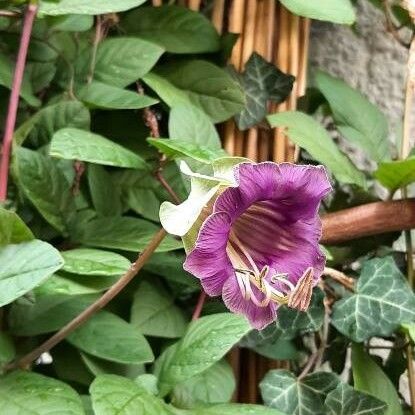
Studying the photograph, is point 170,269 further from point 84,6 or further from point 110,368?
point 84,6

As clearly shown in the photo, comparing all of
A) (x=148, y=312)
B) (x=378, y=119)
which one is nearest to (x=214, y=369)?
(x=148, y=312)

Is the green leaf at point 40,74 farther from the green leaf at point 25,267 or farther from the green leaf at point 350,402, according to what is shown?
the green leaf at point 350,402

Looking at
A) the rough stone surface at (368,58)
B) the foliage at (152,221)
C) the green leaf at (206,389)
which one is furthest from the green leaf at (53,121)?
the rough stone surface at (368,58)

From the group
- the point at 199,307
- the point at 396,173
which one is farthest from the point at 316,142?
the point at 199,307

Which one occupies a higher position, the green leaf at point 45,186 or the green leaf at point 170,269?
the green leaf at point 45,186

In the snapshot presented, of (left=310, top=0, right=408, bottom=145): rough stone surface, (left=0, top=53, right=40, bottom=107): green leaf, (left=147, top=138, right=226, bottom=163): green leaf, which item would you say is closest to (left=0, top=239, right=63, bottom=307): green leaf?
(left=147, top=138, right=226, bottom=163): green leaf

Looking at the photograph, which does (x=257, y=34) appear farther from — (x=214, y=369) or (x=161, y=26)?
(x=214, y=369)
